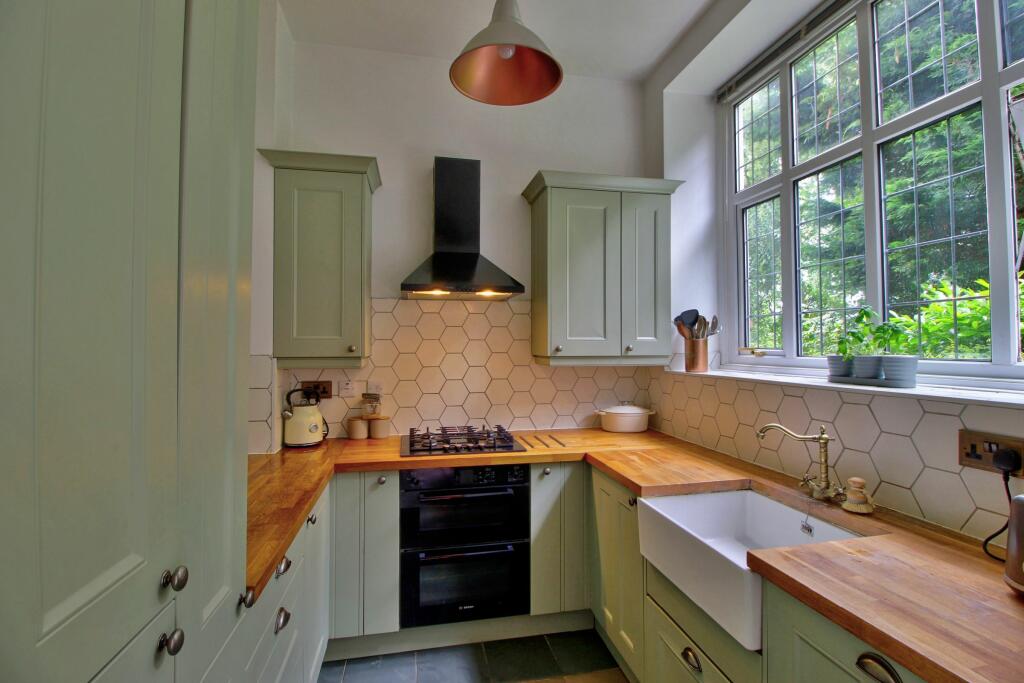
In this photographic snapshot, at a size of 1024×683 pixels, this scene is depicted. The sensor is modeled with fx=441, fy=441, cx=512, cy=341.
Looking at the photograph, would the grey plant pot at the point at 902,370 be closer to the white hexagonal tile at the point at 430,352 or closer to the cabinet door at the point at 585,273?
the cabinet door at the point at 585,273

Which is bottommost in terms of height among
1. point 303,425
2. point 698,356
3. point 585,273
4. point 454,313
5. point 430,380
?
point 303,425

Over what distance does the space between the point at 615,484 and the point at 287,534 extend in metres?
1.30

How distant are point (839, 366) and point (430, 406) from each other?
2.00 meters

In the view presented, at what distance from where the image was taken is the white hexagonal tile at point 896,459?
1396 mm

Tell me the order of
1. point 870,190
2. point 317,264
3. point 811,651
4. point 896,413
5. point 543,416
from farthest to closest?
point 543,416, point 317,264, point 870,190, point 896,413, point 811,651

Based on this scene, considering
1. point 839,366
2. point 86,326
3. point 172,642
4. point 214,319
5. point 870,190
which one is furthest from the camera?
point 870,190

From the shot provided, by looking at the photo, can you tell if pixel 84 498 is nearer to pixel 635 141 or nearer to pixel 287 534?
pixel 287 534

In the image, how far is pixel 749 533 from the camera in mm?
1753

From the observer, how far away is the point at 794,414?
1830 mm

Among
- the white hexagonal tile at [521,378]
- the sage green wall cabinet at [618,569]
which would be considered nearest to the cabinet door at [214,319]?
the sage green wall cabinet at [618,569]

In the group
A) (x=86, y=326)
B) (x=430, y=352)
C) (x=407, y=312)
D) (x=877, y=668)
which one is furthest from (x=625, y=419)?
(x=86, y=326)

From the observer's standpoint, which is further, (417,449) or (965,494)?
(417,449)

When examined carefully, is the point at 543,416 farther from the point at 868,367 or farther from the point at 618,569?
the point at 868,367

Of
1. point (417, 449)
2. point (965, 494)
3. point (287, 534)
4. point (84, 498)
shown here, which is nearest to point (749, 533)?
point (965, 494)
